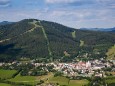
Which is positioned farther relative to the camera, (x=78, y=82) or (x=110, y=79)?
(x=110, y=79)

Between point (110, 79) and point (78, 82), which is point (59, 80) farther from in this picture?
point (110, 79)

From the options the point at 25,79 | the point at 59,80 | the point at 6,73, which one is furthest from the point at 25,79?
the point at 6,73

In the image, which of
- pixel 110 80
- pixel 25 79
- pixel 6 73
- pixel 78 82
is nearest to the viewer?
pixel 78 82

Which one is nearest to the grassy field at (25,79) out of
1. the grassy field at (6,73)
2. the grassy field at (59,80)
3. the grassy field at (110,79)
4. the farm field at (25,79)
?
the farm field at (25,79)

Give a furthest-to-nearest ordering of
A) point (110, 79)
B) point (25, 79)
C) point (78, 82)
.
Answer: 1. point (25, 79)
2. point (110, 79)
3. point (78, 82)

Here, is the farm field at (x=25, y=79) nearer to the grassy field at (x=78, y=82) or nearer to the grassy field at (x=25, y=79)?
the grassy field at (x=25, y=79)

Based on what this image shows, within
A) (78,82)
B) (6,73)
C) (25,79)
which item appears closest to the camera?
(78,82)

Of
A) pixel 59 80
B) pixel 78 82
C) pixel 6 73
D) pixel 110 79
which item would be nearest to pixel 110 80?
pixel 110 79

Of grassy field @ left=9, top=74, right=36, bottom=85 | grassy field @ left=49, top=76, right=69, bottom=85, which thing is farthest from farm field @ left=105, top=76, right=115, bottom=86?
grassy field @ left=9, top=74, right=36, bottom=85

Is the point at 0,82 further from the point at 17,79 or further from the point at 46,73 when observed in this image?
the point at 46,73

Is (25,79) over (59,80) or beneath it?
beneath

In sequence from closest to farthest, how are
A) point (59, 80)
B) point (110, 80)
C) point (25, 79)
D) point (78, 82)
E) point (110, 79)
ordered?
point (78, 82) → point (110, 80) → point (110, 79) → point (59, 80) → point (25, 79)

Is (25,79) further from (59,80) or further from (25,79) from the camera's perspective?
(59,80)

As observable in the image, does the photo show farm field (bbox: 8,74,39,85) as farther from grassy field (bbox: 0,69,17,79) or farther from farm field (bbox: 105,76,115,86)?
farm field (bbox: 105,76,115,86)
